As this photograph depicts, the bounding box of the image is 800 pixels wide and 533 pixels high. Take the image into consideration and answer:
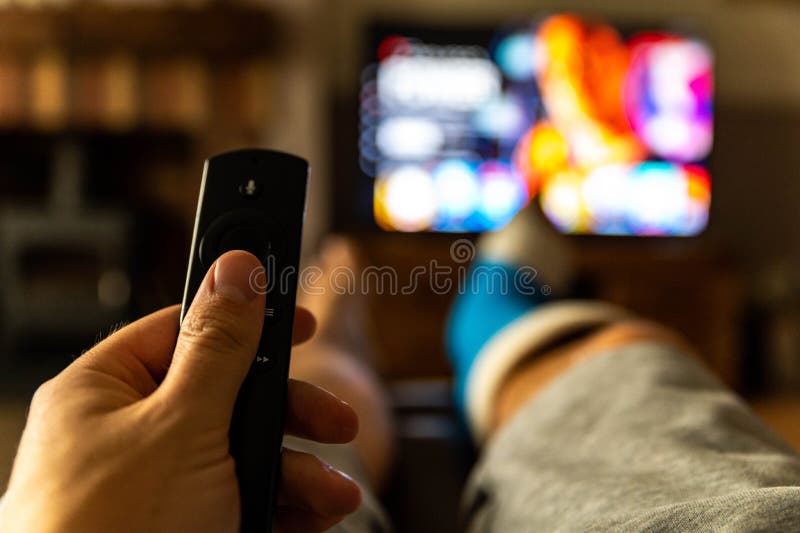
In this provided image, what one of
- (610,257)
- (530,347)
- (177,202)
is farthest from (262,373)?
(177,202)

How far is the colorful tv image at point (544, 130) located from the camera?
96.7 inches

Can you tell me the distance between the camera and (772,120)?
9.31 ft

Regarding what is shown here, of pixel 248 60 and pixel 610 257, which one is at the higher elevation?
pixel 248 60

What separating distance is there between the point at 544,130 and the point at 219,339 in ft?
7.63

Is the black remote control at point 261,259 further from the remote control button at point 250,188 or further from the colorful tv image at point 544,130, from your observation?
the colorful tv image at point 544,130

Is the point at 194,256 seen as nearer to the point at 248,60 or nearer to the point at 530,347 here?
the point at 530,347

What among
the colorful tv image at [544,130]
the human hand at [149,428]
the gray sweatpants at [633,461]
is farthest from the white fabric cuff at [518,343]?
the colorful tv image at [544,130]

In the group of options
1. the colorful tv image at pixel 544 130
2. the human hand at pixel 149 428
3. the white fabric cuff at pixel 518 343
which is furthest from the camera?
the colorful tv image at pixel 544 130

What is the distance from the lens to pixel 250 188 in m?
0.34

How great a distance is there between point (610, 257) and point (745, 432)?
6.70ft

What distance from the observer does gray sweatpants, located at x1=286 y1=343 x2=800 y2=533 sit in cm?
27

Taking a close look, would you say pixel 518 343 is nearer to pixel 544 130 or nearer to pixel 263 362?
pixel 263 362

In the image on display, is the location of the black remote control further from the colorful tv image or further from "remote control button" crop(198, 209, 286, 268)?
the colorful tv image

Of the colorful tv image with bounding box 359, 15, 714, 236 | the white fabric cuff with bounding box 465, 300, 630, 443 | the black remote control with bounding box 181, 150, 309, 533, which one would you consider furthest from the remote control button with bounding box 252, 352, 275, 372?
the colorful tv image with bounding box 359, 15, 714, 236
